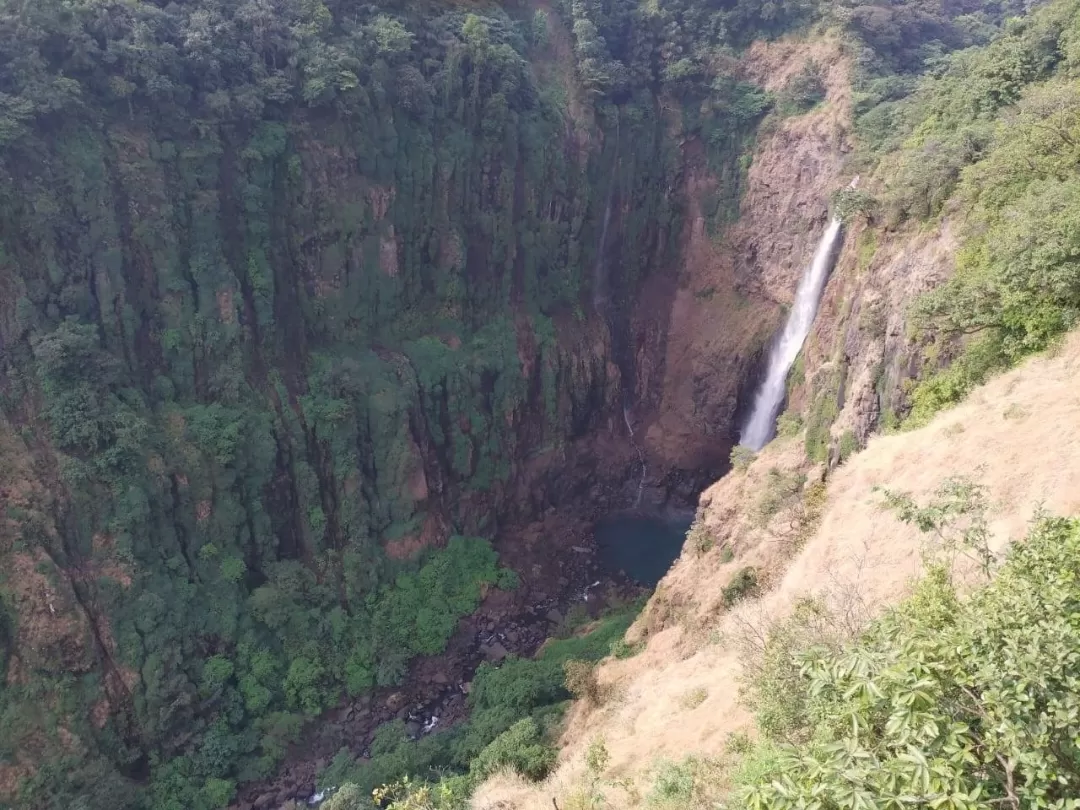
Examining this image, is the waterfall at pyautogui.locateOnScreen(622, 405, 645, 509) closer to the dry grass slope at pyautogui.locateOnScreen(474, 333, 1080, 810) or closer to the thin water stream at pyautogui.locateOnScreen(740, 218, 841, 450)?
the thin water stream at pyautogui.locateOnScreen(740, 218, 841, 450)

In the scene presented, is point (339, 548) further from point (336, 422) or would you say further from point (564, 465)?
point (564, 465)

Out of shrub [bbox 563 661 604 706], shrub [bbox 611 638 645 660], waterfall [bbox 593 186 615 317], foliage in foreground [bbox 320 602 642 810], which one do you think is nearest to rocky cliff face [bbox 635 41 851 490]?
waterfall [bbox 593 186 615 317]

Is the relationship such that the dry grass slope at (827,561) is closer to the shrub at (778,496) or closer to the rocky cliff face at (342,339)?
the shrub at (778,496)

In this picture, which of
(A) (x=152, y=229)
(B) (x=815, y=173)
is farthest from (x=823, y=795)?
(B) (x=815, y=173)

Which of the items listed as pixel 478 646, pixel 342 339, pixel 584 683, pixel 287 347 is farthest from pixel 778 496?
pixel 287 347

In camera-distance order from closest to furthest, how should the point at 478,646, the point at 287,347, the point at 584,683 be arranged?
1. the point at 584,683
2. the point at 478,646
3. the point at 287,347

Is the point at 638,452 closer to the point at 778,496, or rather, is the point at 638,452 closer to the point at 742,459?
the point at 742,459

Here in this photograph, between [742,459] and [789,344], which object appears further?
[789,344]
